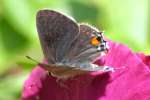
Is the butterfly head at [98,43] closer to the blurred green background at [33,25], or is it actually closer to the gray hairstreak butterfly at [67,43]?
the gray hairstreak butterfly at [67,43]

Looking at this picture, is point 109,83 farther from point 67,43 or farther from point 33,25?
point 33,25

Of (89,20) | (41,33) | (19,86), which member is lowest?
(19,86)

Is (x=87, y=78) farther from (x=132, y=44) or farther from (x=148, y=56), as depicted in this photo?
(x=132, y=44)

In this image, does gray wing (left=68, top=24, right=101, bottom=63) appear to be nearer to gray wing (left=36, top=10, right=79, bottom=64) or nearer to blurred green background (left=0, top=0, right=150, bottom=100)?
gray wing (left=36, top=10, right=79, bottom=64)

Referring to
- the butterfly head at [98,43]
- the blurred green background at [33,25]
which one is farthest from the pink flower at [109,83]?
the blurred green background at [33,25]

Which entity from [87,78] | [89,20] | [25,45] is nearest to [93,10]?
[89,20]

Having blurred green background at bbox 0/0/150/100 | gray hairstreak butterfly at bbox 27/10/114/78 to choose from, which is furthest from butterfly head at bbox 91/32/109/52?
blurred green background at bbox 0/0/150/100

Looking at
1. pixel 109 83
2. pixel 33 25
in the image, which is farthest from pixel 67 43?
pixel 33 25
